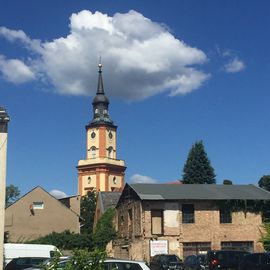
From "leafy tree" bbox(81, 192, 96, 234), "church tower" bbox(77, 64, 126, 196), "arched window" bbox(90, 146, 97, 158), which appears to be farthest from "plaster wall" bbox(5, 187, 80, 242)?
"arched window" bbox(90, 146, 97, 158)

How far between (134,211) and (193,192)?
5484 millimetres

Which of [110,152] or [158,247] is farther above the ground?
[110,152]

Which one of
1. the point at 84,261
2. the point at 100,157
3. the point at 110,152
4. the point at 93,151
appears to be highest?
the point at 93,151

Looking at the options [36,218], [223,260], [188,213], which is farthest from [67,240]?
[223,260]

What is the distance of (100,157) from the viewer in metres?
117

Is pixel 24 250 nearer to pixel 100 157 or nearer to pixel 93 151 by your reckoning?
pixel 100 157

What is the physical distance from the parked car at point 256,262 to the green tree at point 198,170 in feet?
192

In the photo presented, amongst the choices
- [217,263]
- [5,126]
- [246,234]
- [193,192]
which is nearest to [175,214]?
[193,192]

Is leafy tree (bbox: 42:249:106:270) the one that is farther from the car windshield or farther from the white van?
the car windshield

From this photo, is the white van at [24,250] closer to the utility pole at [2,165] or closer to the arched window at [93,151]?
the utility pole at [2,165]

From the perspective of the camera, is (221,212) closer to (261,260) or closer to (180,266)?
(180,266)

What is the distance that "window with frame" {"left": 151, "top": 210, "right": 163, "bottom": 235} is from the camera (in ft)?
149

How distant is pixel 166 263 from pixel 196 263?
2663 millimetres

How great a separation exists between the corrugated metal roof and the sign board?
3.64 m
